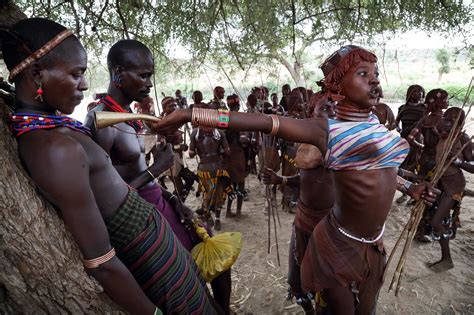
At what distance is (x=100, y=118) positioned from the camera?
123cm

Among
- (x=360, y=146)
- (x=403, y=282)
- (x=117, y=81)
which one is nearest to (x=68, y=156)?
(x=117, y=81)

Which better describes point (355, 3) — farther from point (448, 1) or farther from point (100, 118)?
point (100, 118)

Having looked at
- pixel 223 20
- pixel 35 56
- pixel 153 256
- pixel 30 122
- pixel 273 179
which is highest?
pixel 223 20

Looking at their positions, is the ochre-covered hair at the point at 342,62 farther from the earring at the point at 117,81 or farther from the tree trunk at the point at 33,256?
the tree trunk at the point at 33,256

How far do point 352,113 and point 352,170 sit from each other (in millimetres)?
321

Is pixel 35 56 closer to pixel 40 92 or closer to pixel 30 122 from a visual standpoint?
pixel 40 92

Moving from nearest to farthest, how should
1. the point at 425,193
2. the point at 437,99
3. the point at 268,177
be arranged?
the point at 425,193
the point at 268,177
the point at 437,99

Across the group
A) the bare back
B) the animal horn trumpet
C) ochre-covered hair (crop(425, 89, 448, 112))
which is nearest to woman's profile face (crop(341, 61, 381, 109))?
the animal horn trumpet

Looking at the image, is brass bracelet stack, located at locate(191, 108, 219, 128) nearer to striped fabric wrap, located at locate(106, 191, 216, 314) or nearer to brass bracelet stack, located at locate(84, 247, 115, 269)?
striped fabric wrap, located at locate(106, 191, 216, 314)

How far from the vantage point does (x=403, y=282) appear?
359 centimetres

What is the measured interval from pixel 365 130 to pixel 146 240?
1.28 m

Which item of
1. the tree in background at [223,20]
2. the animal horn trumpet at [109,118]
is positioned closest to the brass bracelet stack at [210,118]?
the animal horn trumpet at [109,118]

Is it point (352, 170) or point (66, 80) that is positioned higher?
point (66, 80)

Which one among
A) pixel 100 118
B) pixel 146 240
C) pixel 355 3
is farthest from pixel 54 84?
pixel 355 3
